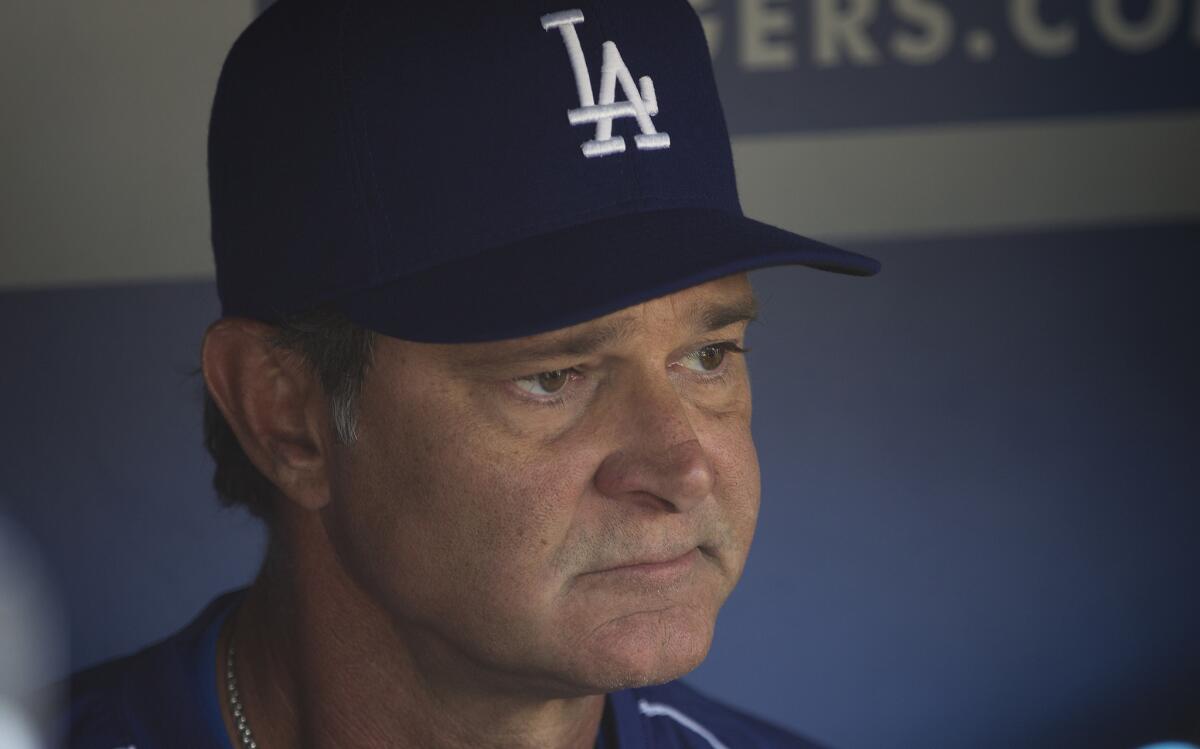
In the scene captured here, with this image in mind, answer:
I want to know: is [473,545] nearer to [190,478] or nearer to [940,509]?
[190,478]

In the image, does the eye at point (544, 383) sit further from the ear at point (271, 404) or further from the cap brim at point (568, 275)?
the ear at point (271, 404)

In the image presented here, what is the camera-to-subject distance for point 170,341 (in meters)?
2.09

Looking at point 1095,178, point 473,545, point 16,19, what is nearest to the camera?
point 473,545

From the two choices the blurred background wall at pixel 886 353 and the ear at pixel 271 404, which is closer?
the ear at pixel 271 404

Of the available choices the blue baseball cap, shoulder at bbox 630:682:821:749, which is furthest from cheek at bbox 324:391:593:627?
shoulder at bbox 630:682:821:749

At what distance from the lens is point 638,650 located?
1205 millimetres

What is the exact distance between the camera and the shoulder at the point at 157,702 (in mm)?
1341

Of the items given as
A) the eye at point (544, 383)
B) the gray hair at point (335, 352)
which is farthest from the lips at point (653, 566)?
the gray hair at point (335, 352)

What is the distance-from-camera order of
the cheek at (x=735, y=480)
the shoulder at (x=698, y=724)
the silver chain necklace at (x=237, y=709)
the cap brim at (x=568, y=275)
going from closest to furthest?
the cap brim at (x=568, y=275)
the cheek at (x=735, y=480)
the silver chain necklace at (x=237, y=709)
the shoulder at (x=698, y=724)

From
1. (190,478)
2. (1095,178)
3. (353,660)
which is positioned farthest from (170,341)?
(1095,178)

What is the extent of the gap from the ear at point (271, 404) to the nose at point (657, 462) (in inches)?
10.6

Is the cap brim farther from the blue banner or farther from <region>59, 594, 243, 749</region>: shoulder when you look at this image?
the blue banner

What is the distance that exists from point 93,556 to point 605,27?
1.21 metres

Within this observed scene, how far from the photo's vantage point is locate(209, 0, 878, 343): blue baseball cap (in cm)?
119
